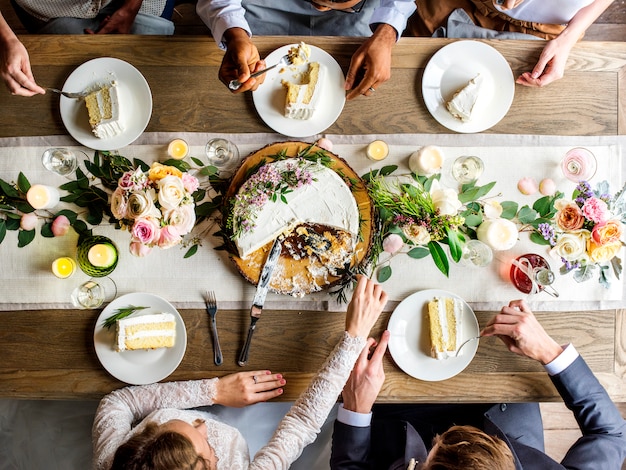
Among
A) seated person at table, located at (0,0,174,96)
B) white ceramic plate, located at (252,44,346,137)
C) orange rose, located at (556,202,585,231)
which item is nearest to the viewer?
orange rose, located at (556,202,585,231)

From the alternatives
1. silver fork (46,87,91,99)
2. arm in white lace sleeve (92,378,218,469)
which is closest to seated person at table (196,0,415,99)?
silver fork (46,87,91,99)

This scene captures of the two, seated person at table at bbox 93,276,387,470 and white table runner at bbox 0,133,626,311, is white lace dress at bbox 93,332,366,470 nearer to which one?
seated person at table at bbox 93,276,387,470

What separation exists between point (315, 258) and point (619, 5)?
2317 millimetres

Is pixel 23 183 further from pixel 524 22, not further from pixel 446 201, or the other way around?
pixel 524 22

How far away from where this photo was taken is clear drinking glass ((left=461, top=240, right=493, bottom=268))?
1689 mm

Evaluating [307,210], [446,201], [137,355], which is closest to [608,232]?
[446,201]

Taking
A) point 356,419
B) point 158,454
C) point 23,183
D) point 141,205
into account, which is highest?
point 141,205

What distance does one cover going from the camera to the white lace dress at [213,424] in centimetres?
158

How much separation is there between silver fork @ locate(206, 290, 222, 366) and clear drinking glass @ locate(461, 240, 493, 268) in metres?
0.87

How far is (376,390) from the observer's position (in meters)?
1.67

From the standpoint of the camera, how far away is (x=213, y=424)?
171 cm

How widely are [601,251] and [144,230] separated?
133 centimetres

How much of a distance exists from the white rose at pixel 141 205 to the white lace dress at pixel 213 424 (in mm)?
633

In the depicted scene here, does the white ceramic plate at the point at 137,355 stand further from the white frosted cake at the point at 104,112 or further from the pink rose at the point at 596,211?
the pink rose at the point at 596,211
